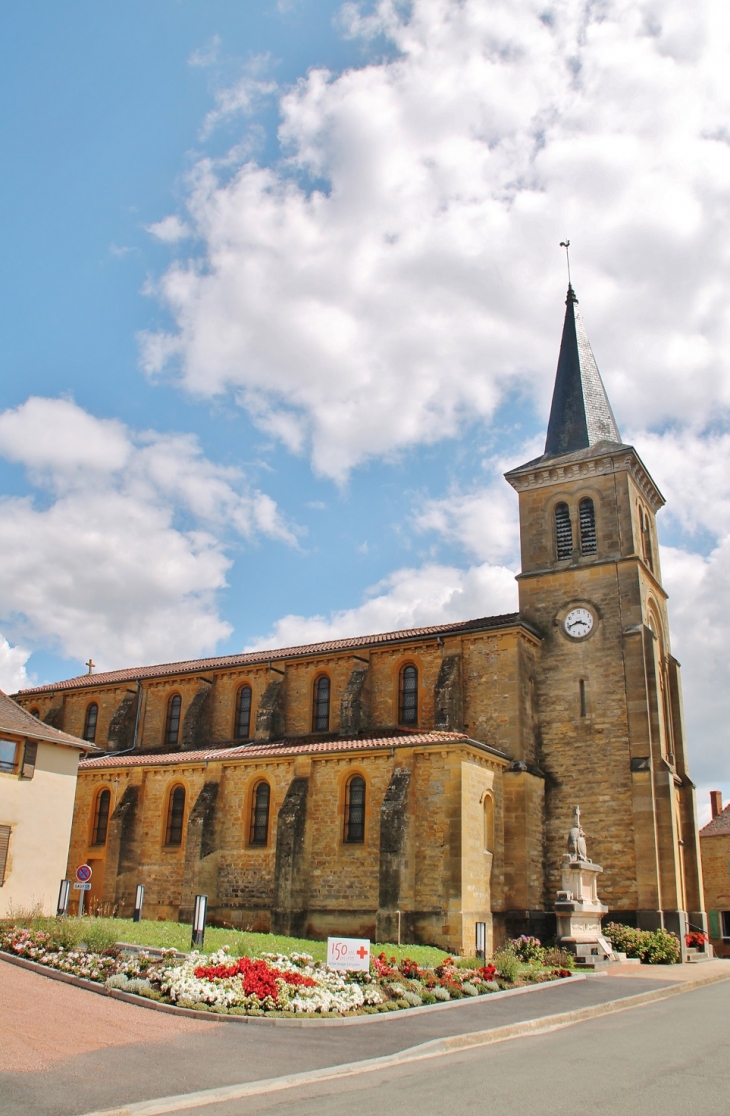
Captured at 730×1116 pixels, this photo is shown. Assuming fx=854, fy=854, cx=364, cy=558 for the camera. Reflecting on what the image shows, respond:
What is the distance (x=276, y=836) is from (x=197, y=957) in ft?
41.5

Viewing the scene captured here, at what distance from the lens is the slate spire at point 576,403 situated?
36.2m

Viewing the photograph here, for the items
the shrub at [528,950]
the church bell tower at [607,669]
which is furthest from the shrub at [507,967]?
the church bell tower at [607,669]

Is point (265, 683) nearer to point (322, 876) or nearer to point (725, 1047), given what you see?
point (322, 876)

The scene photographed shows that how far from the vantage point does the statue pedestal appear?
80.9 ft

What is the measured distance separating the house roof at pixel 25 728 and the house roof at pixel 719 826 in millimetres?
33367

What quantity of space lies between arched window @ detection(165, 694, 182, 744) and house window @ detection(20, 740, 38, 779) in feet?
37.7

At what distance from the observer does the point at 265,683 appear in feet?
117

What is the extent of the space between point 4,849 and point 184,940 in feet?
25.5

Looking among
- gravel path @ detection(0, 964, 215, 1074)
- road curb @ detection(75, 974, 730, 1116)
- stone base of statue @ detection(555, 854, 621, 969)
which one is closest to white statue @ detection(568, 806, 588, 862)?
stone base of statue @ detection(555, 854, 621, 969)

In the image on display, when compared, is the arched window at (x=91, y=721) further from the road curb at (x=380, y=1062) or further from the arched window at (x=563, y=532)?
the road curb at (x=380, y=1062)

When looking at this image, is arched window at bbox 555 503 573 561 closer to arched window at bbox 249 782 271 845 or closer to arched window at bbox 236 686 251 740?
arched window at bbox 236 686 251 740

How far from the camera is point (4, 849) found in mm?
24391

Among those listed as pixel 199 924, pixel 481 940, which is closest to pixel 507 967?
pixel 481 940

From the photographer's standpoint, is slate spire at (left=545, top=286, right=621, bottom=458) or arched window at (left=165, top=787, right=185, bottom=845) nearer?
arched window at (left=165, top=787, right=185, bottom=845)
